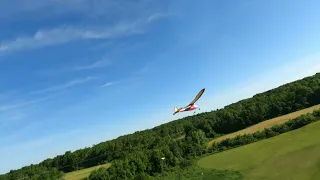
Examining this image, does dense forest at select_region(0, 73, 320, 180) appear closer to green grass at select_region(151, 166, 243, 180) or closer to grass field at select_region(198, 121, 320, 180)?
green grass at select_region(151, 166, 243, 180)

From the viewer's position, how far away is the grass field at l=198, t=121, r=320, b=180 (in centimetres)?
6519

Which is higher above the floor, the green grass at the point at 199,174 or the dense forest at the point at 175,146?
the dense forest at the point at 175,146

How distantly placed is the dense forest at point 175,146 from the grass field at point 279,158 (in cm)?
956

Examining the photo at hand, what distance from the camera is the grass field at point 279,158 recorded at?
2566 inches

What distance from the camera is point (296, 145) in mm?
79750

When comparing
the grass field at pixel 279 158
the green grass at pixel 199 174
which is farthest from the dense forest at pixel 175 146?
the grass field at pixel 279 158

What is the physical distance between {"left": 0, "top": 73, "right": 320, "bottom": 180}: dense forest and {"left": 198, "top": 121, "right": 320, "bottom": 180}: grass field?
956 cm

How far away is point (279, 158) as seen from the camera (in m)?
75.2

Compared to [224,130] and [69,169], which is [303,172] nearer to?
[224,130]

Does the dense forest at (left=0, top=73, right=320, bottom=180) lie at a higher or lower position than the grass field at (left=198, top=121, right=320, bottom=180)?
higher

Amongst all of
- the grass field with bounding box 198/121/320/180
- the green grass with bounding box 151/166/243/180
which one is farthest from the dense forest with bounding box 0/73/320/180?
the grass field with bounding box 198/121/320/180

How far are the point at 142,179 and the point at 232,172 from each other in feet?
76.1

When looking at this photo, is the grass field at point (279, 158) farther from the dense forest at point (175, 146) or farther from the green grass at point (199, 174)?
the dense forest at point (175, 146)

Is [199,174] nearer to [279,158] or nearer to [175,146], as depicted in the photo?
[279,158]
